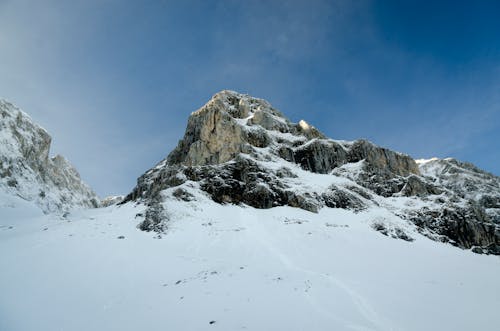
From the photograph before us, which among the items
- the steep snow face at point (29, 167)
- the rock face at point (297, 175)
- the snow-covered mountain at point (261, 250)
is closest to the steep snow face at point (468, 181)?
the rock face at point (297, 175)

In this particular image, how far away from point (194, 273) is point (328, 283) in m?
7.74

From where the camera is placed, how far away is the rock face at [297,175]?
4419cm

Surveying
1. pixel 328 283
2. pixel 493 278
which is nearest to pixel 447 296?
pixel 328 283

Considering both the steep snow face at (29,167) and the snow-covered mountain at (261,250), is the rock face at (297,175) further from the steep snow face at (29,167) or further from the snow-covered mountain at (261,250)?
the steep snow face at (29,167)

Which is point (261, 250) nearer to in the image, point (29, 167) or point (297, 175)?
point (297, 175)

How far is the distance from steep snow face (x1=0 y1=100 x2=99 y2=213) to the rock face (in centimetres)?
2939

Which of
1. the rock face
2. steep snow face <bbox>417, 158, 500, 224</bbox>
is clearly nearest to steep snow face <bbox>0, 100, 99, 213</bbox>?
the rock face

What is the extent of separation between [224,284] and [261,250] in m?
9.72

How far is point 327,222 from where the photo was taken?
37312mm

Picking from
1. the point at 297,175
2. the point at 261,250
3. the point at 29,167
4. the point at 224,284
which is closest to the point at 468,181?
the point at 297,175

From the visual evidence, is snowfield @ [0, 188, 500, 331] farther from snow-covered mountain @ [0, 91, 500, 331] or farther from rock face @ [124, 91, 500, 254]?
rock face @ [124, 91, 500, 254]

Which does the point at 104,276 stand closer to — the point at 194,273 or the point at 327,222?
the point at 194,273

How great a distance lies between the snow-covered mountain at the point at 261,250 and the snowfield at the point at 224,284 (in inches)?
3.5

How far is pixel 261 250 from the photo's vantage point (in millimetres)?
23031
